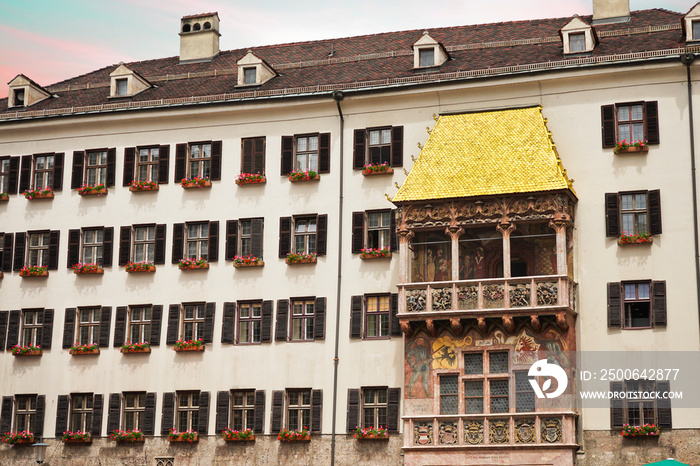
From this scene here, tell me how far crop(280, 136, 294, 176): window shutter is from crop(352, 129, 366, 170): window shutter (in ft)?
7.95

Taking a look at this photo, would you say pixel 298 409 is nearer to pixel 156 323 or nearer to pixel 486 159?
pixel 156 323

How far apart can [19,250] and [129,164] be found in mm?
5555

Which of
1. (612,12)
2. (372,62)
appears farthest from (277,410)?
(612,12)

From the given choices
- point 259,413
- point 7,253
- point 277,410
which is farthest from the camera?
point 7,253

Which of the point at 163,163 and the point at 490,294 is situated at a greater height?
the point at 163,163

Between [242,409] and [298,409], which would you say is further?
[242,409]

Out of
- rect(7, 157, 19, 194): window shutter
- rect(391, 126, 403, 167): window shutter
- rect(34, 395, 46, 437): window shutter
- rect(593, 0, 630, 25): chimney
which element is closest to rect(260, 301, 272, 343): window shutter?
rect(391, 126, 403, 167): window shutter

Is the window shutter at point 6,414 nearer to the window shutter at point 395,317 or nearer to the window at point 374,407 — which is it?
the window at point 374,407

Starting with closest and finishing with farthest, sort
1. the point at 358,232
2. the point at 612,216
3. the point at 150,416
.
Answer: the point at 612,216, the point at 358,232, the point at 150,416

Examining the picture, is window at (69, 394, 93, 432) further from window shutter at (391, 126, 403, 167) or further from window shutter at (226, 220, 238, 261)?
window shutter at (391, 126, 403, 167)

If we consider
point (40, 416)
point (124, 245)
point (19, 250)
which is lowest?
point (40, 416)

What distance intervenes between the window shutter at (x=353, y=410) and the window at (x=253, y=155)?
30.4ft

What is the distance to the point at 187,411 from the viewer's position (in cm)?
4412

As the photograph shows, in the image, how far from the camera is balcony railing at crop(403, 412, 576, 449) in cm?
3872
